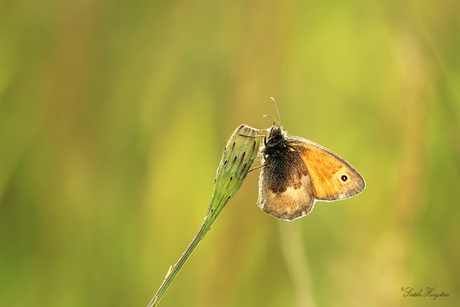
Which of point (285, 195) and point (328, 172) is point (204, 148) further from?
point (328, 172)

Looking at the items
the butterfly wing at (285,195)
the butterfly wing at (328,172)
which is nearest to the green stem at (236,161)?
the butterfly wing at (285,195)

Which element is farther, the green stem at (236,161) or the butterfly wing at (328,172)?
the butterfly wing at (328,172)

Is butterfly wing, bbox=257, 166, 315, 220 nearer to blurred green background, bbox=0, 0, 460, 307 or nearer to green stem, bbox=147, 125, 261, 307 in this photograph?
blurred green background, bbox=0, 0, 460, 307

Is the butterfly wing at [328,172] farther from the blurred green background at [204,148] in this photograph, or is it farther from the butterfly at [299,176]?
the blurred green background at [204,148]

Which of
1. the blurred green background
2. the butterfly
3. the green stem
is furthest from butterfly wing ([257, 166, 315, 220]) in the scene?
the green stem

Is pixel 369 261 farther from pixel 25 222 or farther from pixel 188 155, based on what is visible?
pixel 25 222

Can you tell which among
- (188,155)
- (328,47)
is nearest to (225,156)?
(188,155)
